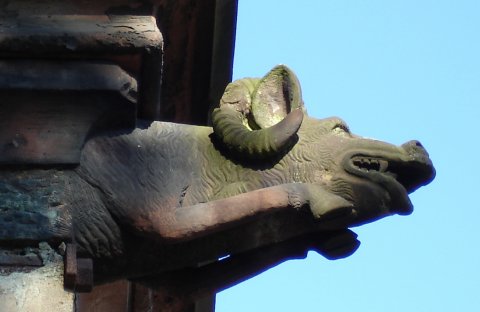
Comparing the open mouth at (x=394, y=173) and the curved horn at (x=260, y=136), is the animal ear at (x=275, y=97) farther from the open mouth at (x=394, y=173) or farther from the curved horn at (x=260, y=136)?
the open mouth at (x=394, y=173)

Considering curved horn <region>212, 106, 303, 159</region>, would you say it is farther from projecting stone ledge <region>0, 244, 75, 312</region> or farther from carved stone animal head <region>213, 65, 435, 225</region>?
projecting stone ledge <region>0, 244, 75, 312</region>

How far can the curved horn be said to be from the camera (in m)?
5.94

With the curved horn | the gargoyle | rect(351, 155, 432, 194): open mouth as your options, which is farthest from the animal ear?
rect(351, 155, 432, 194): open mouth

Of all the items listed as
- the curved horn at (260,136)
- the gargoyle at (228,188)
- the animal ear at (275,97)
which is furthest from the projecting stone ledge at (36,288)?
the animal ear at (275,97)

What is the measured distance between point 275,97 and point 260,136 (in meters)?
0.30

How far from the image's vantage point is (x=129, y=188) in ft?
18.6

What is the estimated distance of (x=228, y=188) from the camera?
19.4 feet

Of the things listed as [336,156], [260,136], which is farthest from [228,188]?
[336,156]

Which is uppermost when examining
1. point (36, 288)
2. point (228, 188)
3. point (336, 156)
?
point (336, 156)

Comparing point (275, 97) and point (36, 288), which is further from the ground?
point (275, 97)

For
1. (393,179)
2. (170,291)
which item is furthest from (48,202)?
(393,179)

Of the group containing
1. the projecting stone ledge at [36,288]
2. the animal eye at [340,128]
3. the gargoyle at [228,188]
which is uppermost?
the animal eye at [340,128]

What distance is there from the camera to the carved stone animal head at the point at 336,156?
19.4ft

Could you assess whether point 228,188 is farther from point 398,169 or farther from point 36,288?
point 36,288
